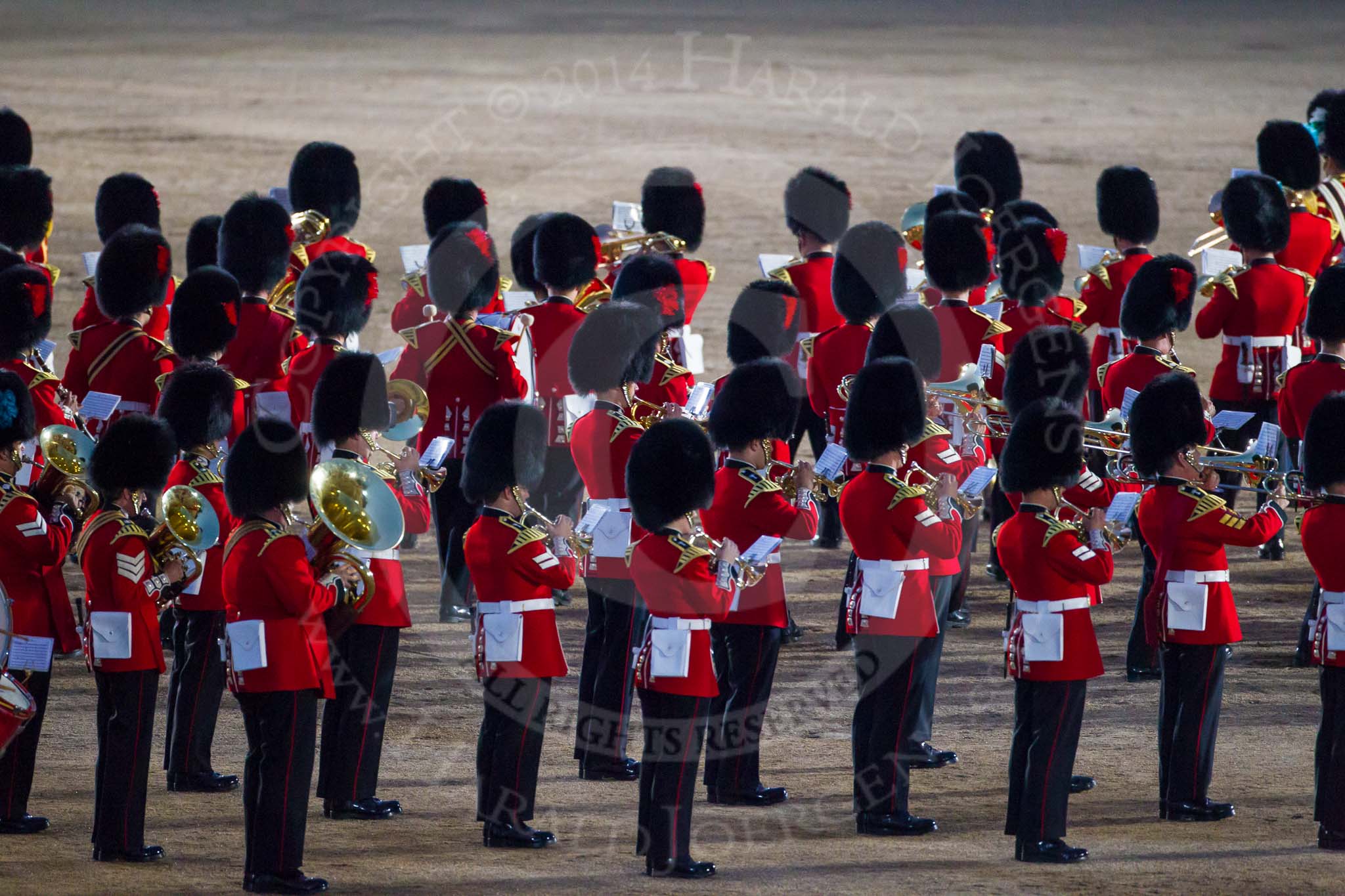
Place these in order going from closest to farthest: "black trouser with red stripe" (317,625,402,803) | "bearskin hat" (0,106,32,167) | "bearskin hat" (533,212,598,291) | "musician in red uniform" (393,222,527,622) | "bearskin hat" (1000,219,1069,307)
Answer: "black trouser with red stripe" (317,625,402,803) → "musician in red uniform" (393,222,527,622) → "bearskin hat" (533,212,598,291) → "bearskin hat" (1000,219,1069,307) → "bearskin hat" (0,106,32,167)

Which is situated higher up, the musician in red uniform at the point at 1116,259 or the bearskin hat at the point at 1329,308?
the musician in red uniform at the point at 1116,259

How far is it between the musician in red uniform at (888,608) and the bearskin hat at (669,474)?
0.47 meters

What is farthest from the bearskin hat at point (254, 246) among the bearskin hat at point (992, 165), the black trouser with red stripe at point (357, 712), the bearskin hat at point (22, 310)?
the bearskin hat at point (992, 165)

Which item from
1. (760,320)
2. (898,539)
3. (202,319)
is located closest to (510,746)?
(898,539)

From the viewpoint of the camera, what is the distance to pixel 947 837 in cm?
512

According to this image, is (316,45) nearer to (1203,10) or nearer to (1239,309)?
(1203,10)

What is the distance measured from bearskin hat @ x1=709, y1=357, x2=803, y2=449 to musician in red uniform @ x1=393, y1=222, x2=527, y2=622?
1267 mm

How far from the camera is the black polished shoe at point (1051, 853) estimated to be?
4887 millimetres

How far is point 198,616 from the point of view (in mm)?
5383

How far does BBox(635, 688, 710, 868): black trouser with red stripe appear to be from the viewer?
15.7ft

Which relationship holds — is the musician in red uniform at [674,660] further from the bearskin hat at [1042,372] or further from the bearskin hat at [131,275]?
the bearskin hat at [131,275]

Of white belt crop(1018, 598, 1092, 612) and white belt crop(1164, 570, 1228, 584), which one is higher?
white belt crop(1164, 570, 1228, 584)

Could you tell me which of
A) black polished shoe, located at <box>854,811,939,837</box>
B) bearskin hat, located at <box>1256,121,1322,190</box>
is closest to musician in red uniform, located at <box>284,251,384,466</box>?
black polished shoe, located at <box>854,811,939,837</box>

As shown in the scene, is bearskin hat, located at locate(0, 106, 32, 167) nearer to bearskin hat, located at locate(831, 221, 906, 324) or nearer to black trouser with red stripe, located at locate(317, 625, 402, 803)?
bearskin hat, located at locate(831, 221, 906, 324)
